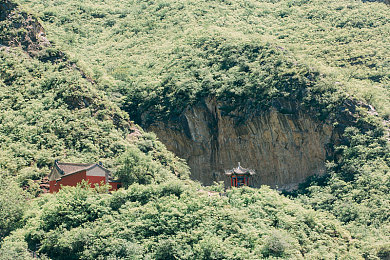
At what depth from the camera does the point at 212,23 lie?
82.7m

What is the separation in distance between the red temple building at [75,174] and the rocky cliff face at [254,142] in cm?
1727

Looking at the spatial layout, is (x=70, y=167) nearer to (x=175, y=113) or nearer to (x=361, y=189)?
(x=175, y=113)

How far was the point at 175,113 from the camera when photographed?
64375 millimetres

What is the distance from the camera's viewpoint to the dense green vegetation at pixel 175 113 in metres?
40.5

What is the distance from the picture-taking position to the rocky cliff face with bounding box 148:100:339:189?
59.2 metres

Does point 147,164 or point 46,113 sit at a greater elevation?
point 46,113

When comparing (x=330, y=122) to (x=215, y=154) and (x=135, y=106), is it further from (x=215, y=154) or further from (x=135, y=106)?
(x=135, y=106)

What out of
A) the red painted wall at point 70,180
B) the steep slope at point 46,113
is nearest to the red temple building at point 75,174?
the red painted wall at point 70,180

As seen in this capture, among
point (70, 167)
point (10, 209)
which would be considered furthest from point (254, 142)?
point (10, 209)

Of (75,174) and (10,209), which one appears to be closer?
(10,209)

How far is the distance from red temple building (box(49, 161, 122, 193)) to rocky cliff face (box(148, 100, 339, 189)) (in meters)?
17.3

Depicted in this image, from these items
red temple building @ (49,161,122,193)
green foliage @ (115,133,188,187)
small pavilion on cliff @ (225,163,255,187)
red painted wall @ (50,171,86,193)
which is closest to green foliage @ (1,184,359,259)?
red painted wall @ (50,171,86,193)

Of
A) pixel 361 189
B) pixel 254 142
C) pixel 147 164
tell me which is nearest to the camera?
pixel 147 164

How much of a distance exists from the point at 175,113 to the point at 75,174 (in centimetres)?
2080
